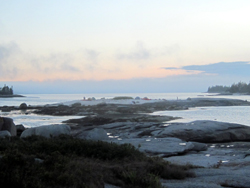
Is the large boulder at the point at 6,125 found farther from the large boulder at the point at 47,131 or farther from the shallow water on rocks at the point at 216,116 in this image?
the shallow water on rocks at the point at 216,116

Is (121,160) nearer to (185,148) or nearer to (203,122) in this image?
(185,148)

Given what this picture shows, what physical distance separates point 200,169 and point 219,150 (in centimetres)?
637

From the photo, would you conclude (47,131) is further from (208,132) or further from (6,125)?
(208,132)

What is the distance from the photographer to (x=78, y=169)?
739 centimetres

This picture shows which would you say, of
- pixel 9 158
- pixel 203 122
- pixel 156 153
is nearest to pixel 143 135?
pixel 203 122

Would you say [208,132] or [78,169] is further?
[208,132]

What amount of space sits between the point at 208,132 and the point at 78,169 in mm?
14376

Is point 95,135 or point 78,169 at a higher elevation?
point 78,169

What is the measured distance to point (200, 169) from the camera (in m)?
9.74

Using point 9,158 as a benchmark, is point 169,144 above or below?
below

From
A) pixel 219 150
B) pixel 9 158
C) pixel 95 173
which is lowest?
pixel 219 150

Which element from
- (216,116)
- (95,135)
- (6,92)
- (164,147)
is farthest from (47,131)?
(6,92)

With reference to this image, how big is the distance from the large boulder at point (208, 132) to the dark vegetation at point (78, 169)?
9513 millimetres

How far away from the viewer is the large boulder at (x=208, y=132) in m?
19.3
